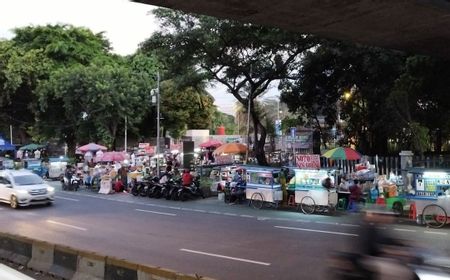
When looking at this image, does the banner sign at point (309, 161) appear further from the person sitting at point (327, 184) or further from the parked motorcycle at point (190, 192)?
the parked motorcycle at point (190, 192)

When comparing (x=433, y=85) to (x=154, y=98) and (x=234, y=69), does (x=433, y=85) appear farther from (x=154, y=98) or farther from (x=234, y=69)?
(x=154, y=98)

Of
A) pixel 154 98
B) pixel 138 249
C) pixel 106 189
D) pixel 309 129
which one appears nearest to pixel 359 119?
pixel 309 129

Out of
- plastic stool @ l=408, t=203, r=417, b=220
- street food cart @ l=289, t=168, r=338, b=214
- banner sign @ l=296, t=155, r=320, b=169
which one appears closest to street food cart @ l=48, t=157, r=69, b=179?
banner sign @ l=296, t=155, r=320, b=169

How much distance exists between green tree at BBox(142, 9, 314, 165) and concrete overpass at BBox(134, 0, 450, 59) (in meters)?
11.0

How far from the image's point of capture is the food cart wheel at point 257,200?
21.3 metres

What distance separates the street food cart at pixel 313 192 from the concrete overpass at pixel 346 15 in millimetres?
5124

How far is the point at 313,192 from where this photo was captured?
64.0 ft

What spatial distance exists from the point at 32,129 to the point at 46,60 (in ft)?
23.8

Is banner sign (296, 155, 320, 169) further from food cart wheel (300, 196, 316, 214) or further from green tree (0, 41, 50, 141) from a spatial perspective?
green tree (0, 41, 50, 141)

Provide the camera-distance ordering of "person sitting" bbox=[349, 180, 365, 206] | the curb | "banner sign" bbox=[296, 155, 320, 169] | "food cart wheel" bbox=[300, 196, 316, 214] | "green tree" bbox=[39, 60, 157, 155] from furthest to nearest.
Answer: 1. "green tree" bbox=[39, 60, 157, 155]
2. "banner sign" bbox=[296, 155, 320, 169]
3. "person sitting" bbox=[349, 180, 365, 206]
4. "food cart wheel" bbox=[300, 196, 316, 214]
5. the curb

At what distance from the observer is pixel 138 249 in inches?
505

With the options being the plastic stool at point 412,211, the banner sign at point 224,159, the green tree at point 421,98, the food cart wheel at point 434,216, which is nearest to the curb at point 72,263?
the food cart wheel at point 434,216

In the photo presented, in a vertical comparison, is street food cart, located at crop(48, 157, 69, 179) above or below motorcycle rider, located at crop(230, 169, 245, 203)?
above

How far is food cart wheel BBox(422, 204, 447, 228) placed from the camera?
15742 millimetres
